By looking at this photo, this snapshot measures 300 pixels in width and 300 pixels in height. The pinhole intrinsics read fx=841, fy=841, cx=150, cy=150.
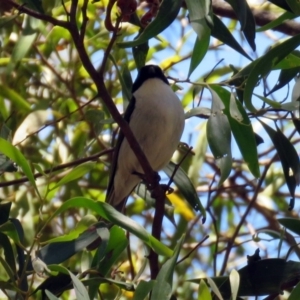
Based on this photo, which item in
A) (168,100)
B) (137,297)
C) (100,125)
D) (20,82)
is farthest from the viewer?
(20,82)

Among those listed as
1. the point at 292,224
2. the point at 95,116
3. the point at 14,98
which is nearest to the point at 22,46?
the point at 14,98

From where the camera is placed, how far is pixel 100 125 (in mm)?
2924

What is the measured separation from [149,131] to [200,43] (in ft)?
4.26

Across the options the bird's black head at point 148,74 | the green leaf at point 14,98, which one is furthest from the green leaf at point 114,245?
the bird's black head at point 148,74

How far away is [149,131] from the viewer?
10.7 feet

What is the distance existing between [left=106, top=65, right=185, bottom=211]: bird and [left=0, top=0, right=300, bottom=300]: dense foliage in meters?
0.07

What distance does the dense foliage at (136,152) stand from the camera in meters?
2.00

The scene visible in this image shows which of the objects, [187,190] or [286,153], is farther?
[187,190]

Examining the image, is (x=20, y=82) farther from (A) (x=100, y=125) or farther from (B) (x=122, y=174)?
(A) (x=100, y=125)

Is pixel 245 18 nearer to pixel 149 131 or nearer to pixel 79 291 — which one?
pixel 79 291

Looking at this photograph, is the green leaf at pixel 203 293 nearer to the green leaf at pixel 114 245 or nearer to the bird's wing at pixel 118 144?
the green leaf at pixel 114 245

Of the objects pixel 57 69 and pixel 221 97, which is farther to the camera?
pixel 57 69

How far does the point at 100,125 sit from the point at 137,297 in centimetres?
118

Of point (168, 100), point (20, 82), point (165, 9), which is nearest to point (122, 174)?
point (168, 100)
